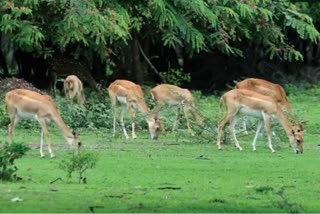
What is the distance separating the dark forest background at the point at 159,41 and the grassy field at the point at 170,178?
190 centimetres

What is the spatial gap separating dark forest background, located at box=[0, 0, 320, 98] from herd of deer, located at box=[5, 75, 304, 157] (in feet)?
3.78

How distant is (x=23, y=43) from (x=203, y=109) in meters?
4.62

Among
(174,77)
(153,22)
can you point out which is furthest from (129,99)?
(174,77)

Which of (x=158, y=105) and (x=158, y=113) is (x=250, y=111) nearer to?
(x=158, y=113)

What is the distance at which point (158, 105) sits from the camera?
869 inches

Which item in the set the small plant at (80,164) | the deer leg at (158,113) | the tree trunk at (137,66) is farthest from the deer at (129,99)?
the tree trunk at (137,66)

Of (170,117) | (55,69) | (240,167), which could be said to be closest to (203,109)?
(170,117)

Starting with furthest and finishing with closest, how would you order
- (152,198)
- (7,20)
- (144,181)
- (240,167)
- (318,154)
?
(7,20), (318,154), (240,167), (144,181), (152,198)

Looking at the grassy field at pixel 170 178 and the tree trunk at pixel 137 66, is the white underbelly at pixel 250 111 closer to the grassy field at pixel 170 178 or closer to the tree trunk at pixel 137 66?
the grassy field at pixel 170 178

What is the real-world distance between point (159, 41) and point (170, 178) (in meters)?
19.2

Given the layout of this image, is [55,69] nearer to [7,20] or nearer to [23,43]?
[23,43]

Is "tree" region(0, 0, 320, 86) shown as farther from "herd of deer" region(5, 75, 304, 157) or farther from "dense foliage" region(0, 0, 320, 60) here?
"herd of deer" region(5, 75, 304, 157)

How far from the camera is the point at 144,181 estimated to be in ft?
46.6

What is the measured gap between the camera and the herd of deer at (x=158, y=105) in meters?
17.5
